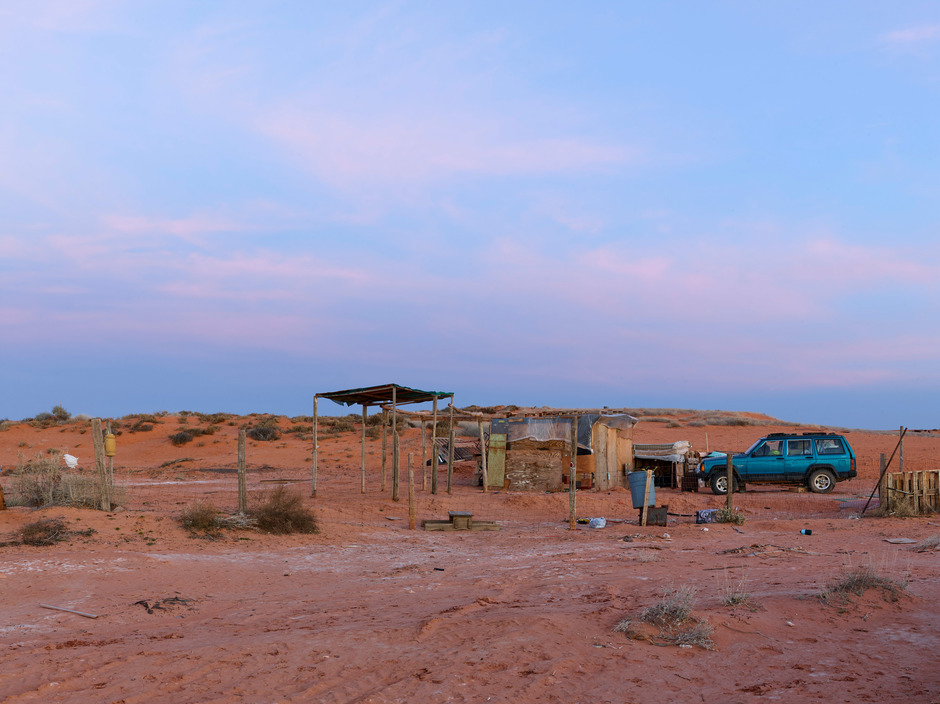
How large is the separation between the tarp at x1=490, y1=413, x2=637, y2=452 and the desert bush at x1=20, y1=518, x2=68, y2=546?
48.4ft

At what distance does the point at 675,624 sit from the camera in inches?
263

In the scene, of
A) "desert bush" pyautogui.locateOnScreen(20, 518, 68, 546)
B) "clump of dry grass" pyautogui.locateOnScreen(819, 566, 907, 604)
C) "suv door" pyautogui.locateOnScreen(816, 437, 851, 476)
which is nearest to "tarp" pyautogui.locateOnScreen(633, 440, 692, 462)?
"suv door" pyautogui.locateOnScreen(816, 437, 851, 476)

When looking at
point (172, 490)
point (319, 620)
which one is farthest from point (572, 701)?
point (172, 490)

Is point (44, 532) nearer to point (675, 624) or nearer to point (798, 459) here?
point (675, 624)

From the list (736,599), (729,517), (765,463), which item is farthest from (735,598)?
(765,463)

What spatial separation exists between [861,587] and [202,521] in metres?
10.7

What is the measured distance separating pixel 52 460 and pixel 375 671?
12.6m

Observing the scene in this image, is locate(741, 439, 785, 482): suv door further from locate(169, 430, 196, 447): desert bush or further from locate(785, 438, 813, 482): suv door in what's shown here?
locate(169, 430, 196, 447): desert bush

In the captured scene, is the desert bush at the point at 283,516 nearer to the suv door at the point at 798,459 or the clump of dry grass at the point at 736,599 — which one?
the clump of dry grass at the point at 736,599

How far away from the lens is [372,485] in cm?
2500

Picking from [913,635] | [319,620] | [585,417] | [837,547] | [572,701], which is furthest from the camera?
[585,417]

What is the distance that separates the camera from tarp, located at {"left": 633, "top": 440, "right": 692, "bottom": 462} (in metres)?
26.2

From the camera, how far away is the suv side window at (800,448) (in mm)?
22984

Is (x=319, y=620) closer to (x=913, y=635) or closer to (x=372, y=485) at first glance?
(x=913, y=635)
